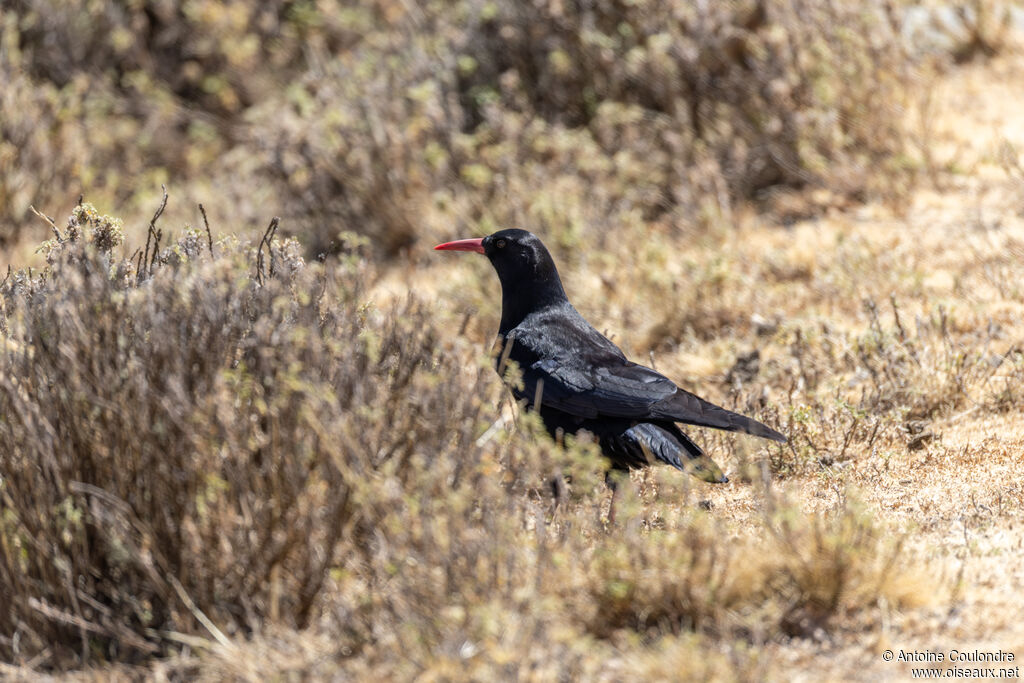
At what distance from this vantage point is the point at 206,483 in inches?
119

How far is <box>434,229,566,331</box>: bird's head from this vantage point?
4.96 m

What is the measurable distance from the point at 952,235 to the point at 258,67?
632cm

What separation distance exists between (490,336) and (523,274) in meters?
A: 0.59

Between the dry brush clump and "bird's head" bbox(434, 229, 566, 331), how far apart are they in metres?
1.71

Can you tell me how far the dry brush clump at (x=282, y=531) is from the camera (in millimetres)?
2887

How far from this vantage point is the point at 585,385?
4.37 meters

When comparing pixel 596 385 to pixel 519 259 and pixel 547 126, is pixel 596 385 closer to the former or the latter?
pixel 519 259

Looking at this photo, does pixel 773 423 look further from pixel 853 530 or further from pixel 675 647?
pixel 675 647

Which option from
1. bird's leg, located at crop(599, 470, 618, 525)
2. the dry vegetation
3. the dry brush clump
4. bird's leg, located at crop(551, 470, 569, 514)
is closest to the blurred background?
the dry vegetation

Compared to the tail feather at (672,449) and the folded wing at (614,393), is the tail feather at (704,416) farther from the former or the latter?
the tail feather at (672,449)

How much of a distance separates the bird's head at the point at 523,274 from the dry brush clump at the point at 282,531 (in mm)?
1705

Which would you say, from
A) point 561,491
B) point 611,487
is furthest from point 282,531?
point 611,487

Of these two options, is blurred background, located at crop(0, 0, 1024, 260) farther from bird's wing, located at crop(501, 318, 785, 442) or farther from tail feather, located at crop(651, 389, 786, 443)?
tail feather, located at crop(651, 389, 786, 443)

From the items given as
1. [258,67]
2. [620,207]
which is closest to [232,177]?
[258,67]
